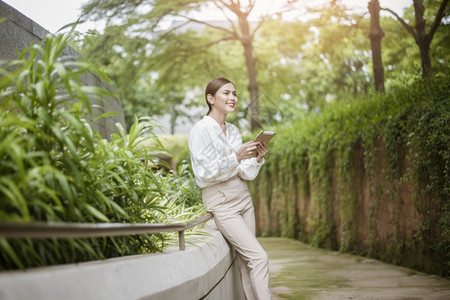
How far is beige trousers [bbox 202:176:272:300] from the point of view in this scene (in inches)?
149

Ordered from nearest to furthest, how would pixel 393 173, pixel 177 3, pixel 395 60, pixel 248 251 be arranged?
pixel 248 251, pixel 393 173, pixel 395 60, pixel 177 3

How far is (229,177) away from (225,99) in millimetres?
619

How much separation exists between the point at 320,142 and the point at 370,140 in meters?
2.05

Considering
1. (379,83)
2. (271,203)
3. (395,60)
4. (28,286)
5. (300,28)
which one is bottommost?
(271,203)

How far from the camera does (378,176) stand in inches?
295

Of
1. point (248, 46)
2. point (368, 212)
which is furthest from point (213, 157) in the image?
point (248, 46)

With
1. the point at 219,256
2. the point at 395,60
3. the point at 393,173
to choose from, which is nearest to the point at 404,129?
the point at 393,173

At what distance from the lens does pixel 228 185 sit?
3922mm

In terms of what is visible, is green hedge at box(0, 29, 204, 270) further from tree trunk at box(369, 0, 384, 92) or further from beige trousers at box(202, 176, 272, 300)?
tree trunk at box(369, 0, 384, 92)

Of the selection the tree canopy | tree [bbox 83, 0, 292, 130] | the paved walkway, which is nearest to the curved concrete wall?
the paved walkway

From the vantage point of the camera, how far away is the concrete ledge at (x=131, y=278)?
1.64 metres

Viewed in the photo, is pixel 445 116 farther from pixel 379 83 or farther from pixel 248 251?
pixel 379 83

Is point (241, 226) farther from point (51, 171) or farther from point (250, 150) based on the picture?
point (51, 171)

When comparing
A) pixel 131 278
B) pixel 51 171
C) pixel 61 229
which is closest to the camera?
Answer: pixel 61 229
